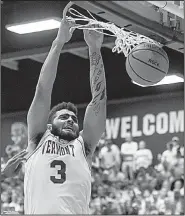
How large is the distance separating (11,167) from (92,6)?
1474 mm

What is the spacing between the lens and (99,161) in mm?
14547

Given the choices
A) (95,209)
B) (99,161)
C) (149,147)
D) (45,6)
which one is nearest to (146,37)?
(45,6)

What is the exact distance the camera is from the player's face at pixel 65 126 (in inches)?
189

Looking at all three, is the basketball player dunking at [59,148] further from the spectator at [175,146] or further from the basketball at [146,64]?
the spectator at [175,146]

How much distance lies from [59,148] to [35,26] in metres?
6.74

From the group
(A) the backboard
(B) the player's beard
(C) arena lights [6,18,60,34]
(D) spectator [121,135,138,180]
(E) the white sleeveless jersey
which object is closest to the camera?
(E) the white sleeveless jersey

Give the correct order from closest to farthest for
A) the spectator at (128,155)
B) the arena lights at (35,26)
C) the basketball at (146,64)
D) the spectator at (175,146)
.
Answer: the basketball at (146,64) < the arena lights at (35,26) < the spectator at (175,146) < the spectator at (128,155)

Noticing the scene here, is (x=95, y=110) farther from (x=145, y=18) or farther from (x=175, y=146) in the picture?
(x=175, y=146)

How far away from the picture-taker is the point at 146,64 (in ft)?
18.0

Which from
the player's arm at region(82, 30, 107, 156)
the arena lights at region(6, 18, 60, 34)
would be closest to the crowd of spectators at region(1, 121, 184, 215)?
the arena lights at region(6, 18, 60, 34)

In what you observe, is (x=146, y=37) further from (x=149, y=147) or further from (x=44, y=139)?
(x=149, y=147)

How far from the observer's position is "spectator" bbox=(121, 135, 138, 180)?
47.3ft

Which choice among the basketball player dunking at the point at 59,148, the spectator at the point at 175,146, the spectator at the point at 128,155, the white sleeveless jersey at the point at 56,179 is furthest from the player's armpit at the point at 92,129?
the spectator at the point at 128,155

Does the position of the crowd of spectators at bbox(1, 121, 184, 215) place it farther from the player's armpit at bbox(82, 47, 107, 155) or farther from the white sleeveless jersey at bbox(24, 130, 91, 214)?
the white sleeveless jersey at bbox(24, 130, 91, 214)
